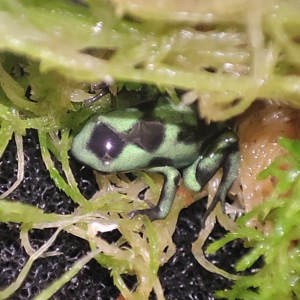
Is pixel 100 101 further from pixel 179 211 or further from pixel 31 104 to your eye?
pixel 179 211

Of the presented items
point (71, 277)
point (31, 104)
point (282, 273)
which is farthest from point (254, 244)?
point (31, 104)

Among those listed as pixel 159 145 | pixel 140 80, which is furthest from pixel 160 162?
pixel 140 80

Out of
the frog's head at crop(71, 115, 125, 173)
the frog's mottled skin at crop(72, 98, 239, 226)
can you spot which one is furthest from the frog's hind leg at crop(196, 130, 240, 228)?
the frog's head at crop(71, 115, 125, 173)

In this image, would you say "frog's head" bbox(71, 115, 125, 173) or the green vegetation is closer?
the green vegetation

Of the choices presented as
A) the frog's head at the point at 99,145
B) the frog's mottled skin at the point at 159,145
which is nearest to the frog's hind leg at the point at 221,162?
the frog's mottled skin at the point at 159,145

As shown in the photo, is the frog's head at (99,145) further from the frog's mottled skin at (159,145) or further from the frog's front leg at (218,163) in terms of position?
the frog's front leg at (218,163)

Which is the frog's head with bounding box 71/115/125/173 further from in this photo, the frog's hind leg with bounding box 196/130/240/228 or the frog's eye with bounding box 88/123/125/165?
the frog's hind leg with bounding box 196/130/240/228

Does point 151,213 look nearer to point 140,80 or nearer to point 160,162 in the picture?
point 160,162
